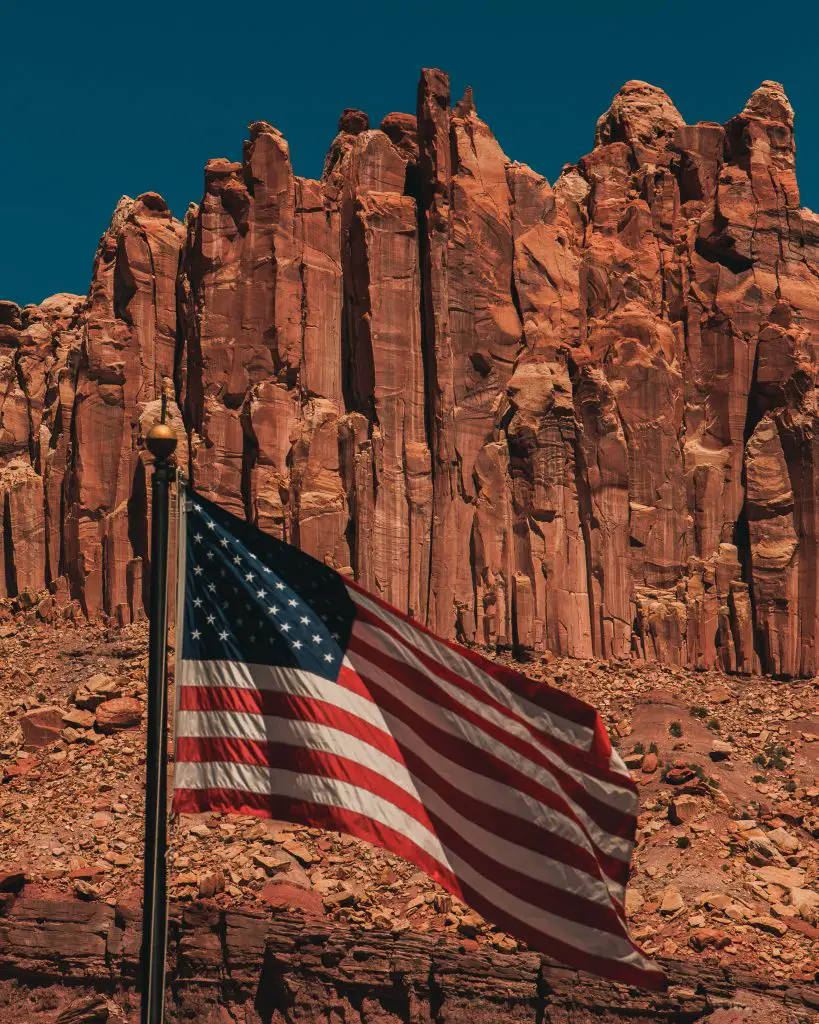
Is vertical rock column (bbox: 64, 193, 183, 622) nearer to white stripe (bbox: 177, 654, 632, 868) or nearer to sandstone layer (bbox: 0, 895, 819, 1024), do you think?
sandstone layer (bbox: 0, 895, 819, 1024)

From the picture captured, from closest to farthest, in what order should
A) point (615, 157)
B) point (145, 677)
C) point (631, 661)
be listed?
point (145, 677), point (631, 661), point (615, 157)

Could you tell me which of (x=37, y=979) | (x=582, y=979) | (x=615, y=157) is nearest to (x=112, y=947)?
(x=37, y=979)

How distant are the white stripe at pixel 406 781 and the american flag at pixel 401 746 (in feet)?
0.04

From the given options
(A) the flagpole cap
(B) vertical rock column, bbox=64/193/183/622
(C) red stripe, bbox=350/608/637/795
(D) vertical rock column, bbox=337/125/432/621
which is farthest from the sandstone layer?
(A) the flagpole cap

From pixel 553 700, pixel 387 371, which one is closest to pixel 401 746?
pixel 553 700

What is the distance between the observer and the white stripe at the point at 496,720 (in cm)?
1460

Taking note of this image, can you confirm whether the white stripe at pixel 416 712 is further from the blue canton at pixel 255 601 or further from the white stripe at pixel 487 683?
the white stripe at pixel 487 683

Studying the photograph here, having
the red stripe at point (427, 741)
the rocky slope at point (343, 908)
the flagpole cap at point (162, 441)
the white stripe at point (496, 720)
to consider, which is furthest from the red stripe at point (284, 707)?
the rocky slope at point (343, 908)

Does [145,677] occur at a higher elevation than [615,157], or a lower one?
lower

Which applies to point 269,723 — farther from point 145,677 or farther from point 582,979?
point 145,677

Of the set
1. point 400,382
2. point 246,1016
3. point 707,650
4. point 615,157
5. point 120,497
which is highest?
point 615,157

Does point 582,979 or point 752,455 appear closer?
point 582,979

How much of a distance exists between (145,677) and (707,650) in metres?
21.6

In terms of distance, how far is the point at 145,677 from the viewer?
52406 mm
